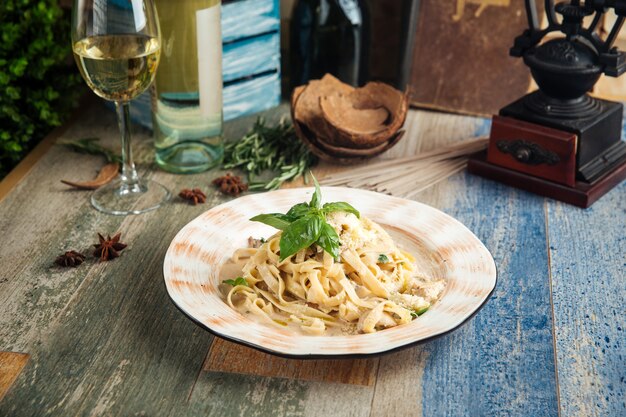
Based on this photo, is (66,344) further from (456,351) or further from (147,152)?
(147,152)

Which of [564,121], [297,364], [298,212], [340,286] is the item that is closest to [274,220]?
[298,212]

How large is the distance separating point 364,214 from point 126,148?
627 mm

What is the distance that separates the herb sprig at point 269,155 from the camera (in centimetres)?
204

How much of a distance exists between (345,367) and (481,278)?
31 centimetres

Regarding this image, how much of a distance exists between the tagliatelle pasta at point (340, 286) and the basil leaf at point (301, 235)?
0.13ft

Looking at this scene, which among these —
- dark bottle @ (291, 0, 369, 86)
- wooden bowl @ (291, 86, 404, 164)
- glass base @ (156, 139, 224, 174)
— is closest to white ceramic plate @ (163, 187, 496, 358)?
wooden bowl @ (291, 86, 404, 164)

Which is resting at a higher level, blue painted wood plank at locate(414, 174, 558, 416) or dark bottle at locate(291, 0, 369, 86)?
dark bottle at locate(291, 0, 369, 86)

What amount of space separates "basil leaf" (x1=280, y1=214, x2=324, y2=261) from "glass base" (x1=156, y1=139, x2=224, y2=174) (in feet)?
2.45

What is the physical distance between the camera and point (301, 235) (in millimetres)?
1389

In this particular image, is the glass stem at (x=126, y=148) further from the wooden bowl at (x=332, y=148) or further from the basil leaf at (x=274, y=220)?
the basil leaf at (x=274, y=220)

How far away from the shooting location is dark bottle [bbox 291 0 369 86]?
2.35 meters

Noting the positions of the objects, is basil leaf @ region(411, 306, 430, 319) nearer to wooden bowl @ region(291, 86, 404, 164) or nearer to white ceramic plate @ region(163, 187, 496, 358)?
white ceramic plate @ region(163, 187, 496, 358)

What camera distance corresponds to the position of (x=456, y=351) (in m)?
1.39

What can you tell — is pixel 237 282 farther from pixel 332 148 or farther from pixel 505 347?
pixel 332 148
